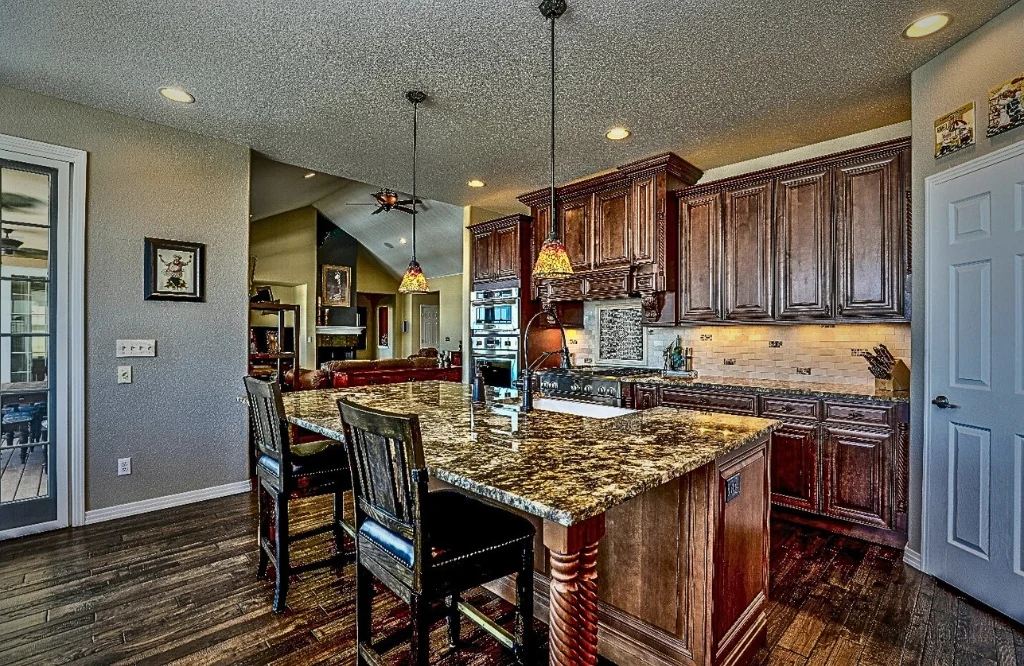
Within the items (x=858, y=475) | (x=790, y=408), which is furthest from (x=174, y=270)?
(x=858, y=475)

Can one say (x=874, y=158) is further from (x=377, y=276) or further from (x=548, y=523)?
(x=377, y=276)

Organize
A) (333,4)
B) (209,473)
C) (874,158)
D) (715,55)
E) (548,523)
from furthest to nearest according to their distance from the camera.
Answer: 1. (209,473)
2. (874,158)
3. (715,55)
4. (333,4)
5. (548,523)

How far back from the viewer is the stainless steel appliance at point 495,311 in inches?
201

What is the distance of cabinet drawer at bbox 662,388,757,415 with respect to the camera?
3395 millimetres

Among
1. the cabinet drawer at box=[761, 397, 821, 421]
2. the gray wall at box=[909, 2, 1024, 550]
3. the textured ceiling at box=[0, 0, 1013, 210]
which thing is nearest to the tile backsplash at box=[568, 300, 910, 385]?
the cabinet drawer at box=[761, 397, 821, 421]

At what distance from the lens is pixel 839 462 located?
3.03 m

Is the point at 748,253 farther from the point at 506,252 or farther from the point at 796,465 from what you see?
the point at 506,252

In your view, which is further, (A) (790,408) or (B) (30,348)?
(A) (790,408)

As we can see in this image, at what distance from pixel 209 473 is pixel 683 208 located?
4259 mm

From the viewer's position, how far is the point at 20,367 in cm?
309

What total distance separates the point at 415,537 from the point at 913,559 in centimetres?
281

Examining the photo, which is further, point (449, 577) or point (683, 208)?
point (683, 208)

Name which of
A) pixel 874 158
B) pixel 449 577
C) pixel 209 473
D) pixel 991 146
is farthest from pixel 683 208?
pixel 209 473

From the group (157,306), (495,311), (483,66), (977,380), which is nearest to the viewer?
(977,380)
